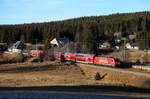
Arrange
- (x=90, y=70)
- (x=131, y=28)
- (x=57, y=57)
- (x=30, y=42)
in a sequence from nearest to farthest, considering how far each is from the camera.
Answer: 1. (x=90, y=70)
2. (x=57, y=57)
3. (x=30, y=42)
4. (x=131, y=28)

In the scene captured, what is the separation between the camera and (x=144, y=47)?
324 feet

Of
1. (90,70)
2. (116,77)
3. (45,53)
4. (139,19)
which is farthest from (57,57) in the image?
(139,19)

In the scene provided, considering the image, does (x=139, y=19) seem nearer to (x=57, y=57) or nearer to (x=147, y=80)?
(x=57, y=57)

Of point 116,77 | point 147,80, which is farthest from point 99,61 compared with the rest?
point 147,80

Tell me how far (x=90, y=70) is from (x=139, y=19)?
4853 inches

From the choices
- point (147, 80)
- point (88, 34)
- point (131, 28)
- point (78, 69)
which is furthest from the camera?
point (131, 28)

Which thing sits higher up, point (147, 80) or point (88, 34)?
point (88, 34)

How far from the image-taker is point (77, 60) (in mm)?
76875

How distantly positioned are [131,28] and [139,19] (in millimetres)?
9409

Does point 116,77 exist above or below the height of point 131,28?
below

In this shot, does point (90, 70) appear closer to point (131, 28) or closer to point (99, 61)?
point (99, 61)

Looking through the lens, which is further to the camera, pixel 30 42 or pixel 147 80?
pixel 30 42

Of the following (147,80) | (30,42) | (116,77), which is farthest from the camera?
(30,42)

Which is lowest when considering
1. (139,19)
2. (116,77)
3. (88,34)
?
(116,77)
